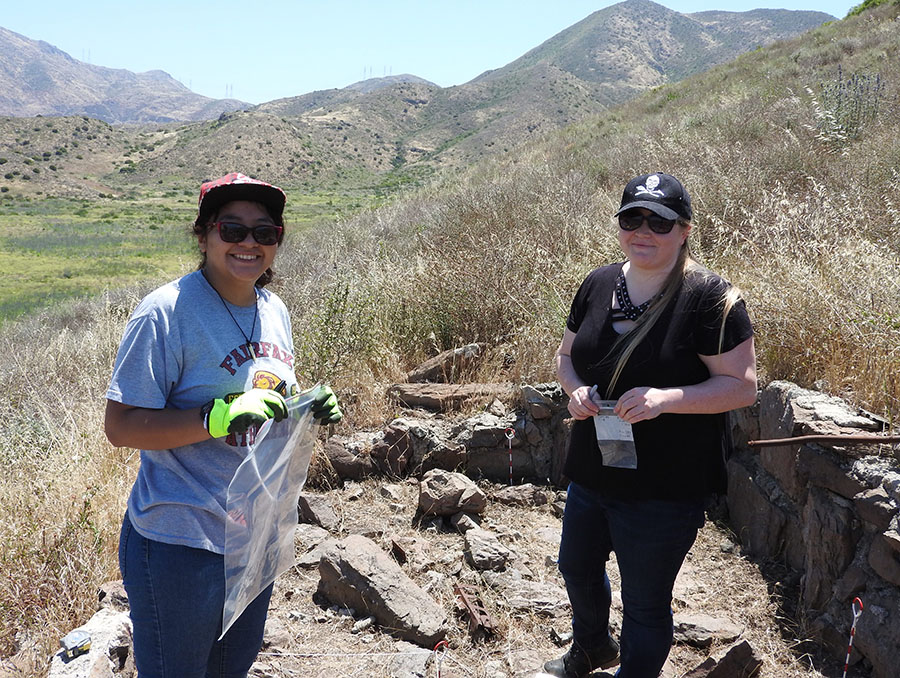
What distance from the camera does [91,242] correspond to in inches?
1385

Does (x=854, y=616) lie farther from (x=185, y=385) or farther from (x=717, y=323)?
(x=185, y=385)

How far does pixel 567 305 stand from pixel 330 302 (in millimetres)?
2128

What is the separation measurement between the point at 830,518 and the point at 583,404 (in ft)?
5.58

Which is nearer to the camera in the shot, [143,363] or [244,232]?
[143,363]

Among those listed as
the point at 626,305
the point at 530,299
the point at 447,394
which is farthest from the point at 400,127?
the point at 626,305

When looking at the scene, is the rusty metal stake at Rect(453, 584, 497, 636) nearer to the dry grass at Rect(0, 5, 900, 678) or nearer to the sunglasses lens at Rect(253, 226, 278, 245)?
the dry grass at Rect(0, 5, 900, 678)

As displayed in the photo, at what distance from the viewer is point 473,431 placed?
4.80 meters

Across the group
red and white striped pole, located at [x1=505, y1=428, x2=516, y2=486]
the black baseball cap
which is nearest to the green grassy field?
red and white striped pole, located at [x1=505, y1=428, x2=516, y2=486]

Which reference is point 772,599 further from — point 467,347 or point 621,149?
point 621,149

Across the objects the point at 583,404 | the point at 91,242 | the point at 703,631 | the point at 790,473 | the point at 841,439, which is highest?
the point at 91,242

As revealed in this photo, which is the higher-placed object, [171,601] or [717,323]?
[717,323]

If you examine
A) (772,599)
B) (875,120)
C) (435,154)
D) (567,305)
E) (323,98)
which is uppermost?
(323,98)

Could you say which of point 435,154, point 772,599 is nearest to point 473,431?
point 772,599

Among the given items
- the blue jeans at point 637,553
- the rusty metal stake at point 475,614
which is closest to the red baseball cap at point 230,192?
the blue jeans at point 637,553
